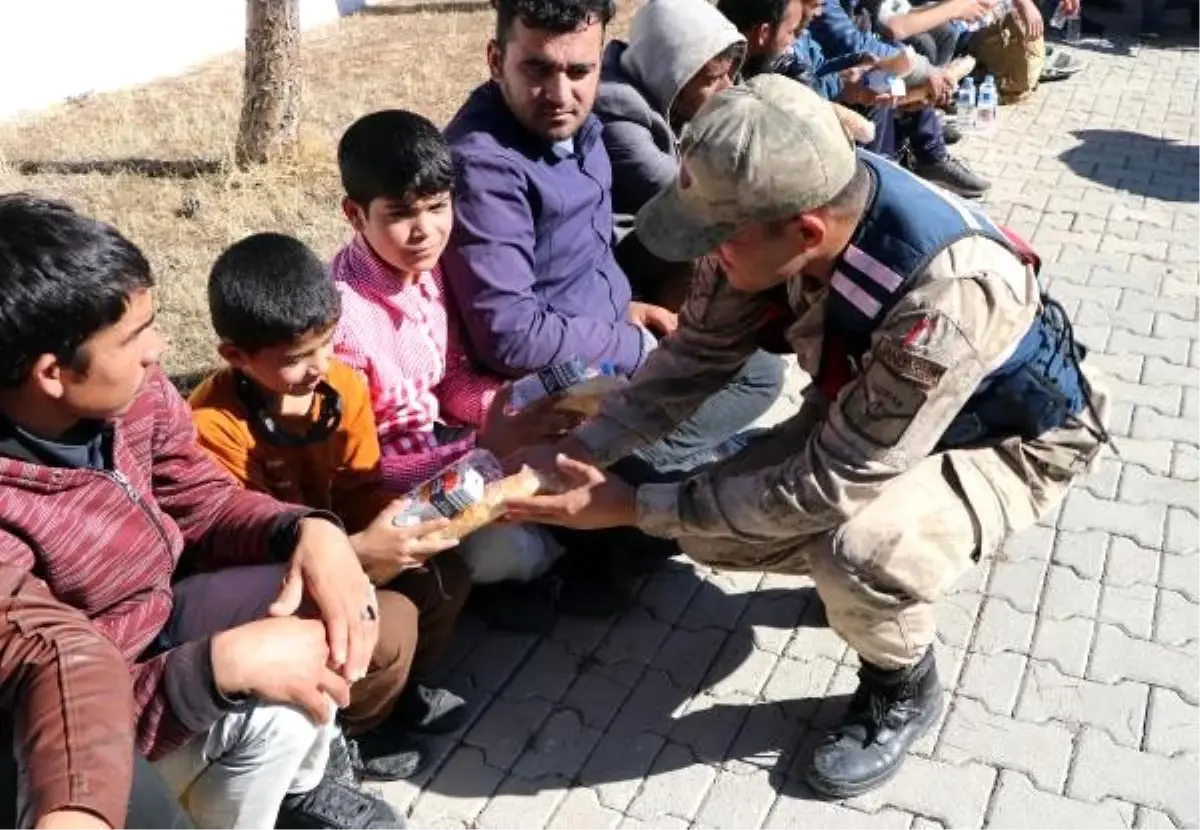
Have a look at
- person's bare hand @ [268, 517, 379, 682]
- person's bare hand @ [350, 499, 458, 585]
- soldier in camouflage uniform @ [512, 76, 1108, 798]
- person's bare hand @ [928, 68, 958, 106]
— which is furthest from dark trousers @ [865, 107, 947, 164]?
person's bare hand @ [268, 517, 379, 682]

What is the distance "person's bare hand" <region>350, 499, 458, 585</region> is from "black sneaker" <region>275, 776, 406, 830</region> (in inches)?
18.0

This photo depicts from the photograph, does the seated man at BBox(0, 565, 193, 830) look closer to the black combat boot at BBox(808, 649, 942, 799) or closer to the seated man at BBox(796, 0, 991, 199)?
the black combat boot at BBox(808, 649, 942, 799)

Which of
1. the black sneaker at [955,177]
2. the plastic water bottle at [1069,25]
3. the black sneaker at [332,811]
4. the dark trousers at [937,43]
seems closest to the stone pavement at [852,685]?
the black sneaker at [332,811]

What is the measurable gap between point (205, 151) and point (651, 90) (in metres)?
3.75

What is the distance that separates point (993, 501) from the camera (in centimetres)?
274

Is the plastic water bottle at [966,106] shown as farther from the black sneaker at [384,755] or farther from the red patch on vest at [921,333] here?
the black sneaker at [384,755]

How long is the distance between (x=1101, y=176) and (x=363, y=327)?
5.35m

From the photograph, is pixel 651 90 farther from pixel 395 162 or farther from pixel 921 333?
pixel 921 333

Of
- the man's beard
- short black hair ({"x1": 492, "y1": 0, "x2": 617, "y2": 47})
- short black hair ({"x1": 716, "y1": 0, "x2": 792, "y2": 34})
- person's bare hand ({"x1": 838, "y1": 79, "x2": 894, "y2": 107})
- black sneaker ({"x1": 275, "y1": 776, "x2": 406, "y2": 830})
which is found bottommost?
person's bare hand ({"x1": 838, "y1": 79, "x2": 894, "y2": 107})

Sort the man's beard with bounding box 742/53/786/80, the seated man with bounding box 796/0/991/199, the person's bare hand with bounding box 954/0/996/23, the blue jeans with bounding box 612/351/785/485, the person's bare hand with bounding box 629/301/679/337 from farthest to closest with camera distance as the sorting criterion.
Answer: the person's bare hand with bounding box 954/0/996/23, the seated man with bounding box 796/0/991/199, the man's beard with bounding box 742/53/786/80, the person's bare hand with bounding box 629/301/679/337, the blue jeans with bounding box 612/351/785/485

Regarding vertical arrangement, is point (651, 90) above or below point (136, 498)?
below

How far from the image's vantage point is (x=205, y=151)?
6.96m

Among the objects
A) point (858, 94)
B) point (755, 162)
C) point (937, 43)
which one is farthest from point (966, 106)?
point (755, 162)

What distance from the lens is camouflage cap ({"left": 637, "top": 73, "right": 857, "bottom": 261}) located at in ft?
7.47
